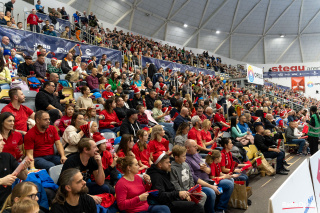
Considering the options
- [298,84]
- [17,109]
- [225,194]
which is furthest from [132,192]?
[298,84]

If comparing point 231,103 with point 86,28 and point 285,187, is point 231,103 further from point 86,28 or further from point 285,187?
point 285,187

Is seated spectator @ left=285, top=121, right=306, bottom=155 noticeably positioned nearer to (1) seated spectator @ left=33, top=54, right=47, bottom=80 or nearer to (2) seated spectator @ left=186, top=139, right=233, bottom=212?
(2) seated spectator @ left=186, top=139, right=233, bottom=212

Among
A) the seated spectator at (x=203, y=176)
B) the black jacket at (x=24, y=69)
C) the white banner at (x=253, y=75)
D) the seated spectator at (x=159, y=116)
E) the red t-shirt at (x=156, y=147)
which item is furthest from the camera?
the white banner at (x=253, y=75)

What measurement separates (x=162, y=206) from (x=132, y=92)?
5342mm

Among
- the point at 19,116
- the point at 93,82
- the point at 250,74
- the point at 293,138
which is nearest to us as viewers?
the point at 19,116

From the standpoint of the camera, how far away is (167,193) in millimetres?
3164

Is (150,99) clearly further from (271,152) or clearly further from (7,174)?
(7,174)

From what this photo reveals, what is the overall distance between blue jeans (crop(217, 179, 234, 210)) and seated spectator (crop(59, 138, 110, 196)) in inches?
73.4

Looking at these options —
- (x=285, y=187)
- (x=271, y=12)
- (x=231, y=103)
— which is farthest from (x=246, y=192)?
(x=271, y=12)

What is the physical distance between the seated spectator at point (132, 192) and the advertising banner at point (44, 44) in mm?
6999

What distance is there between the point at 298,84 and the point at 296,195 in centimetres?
3019

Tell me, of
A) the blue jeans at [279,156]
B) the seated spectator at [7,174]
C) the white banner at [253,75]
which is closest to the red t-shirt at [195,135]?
the blue jeans at [279,156]

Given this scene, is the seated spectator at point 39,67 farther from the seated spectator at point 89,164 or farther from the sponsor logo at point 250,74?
the sponsor logo at point 250,74

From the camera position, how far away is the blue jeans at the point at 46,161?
3.44 meters
